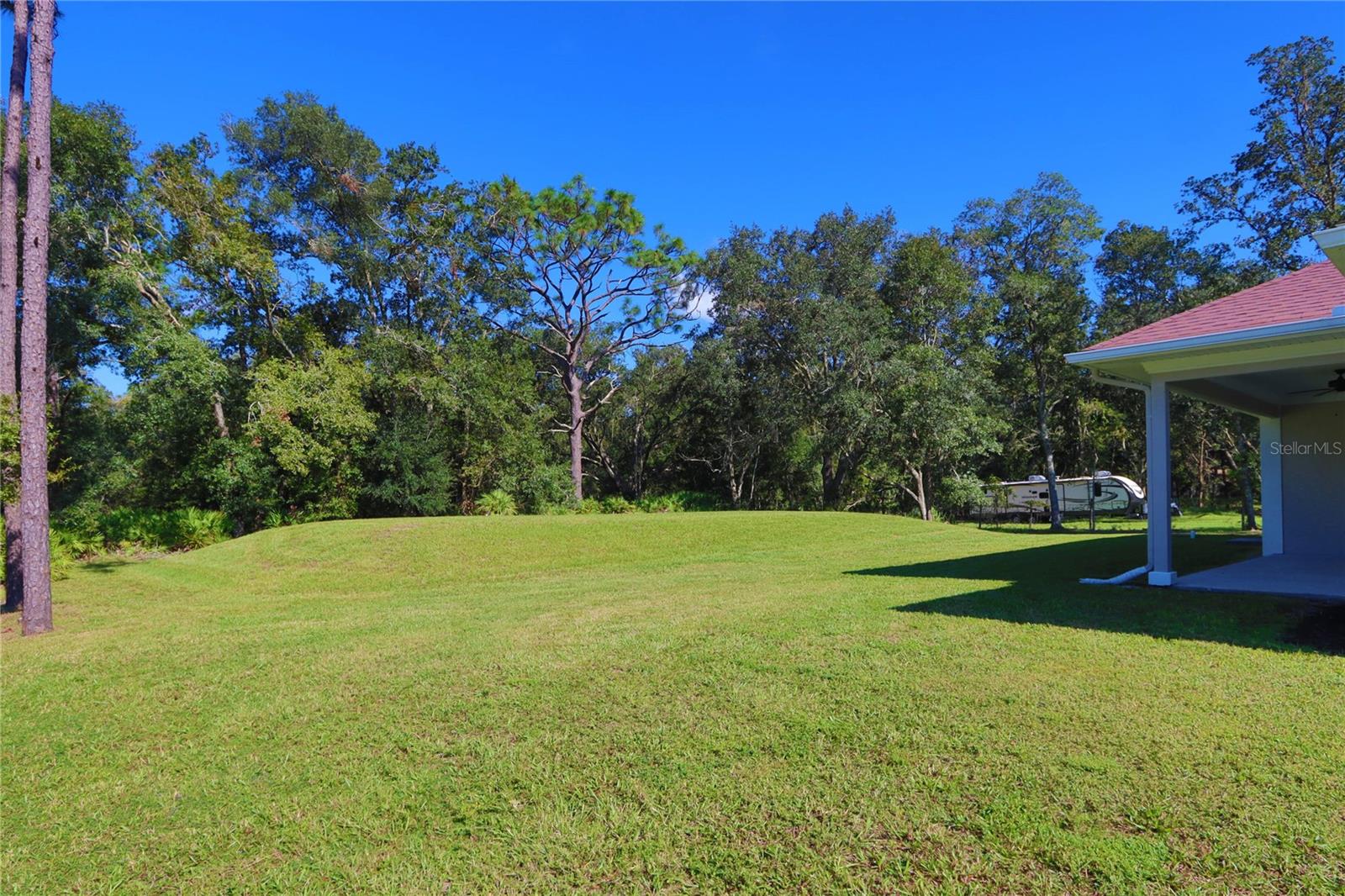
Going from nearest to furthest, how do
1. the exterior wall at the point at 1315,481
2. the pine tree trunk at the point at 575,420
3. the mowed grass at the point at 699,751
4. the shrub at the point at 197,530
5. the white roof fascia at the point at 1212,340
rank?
the mowed grass at the point at 699,751, the white roof fascia at the point at 1212,340, the exterior wall at the point at 1315,481, the shrub at the point at 197,530, the pine tree trunk at the point at 575,420

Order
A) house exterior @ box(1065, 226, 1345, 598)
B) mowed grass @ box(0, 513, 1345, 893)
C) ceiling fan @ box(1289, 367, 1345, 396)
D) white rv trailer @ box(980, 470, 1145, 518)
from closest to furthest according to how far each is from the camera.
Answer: mowed grass @ box(0, 513, 1345, 893) < house exterior @ box(1065, 226, 1345, 598) < ceiling fan @ box(1289, 367, 1345, 396) < white rv trailer @ box(980, 470, 1145, 518)

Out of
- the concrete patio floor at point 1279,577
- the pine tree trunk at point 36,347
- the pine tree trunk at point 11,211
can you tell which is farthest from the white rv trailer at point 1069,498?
the pine tree trunk at point 11,211

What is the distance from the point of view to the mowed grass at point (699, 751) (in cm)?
245

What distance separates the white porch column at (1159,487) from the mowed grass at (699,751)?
75 cm

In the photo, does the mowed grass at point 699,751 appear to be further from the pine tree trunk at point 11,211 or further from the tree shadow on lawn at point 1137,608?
the pine tree trunk at point 11,211

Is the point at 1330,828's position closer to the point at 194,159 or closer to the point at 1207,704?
the point at 1207,704

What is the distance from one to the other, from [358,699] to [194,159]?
71.7ft

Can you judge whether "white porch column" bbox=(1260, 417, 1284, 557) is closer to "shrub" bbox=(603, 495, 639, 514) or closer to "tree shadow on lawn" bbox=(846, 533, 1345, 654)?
"tree shadow on lawn" bbox=(846, 533, 1345, 654)

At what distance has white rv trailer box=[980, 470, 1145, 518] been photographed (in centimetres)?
2681

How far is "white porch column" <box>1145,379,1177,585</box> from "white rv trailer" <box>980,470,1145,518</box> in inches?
799

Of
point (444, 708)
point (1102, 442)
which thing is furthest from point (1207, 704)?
point (1102, 442)

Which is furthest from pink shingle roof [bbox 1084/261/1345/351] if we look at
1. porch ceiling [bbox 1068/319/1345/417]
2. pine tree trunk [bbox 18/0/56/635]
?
pine tree trunk [bbox 18/0/56/635]

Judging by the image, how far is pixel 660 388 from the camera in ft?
92.5

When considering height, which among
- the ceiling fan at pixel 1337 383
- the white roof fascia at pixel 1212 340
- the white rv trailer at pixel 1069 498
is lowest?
the white rv trailer at pixel 1069 498
